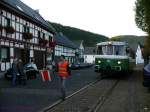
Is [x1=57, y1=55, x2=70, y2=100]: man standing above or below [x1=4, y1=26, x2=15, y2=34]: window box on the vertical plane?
below

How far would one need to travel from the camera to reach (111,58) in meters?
32.0

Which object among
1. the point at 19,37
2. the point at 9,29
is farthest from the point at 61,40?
the point at 9,29

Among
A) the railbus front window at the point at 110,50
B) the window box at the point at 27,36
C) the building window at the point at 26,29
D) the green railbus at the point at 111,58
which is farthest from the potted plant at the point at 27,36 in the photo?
the railbus front window at the point at 110,50

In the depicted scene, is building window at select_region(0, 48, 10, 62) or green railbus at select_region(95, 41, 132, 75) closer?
green railbus at select_region(95, 41, 132, 75)

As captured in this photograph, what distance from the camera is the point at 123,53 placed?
32.5 meters

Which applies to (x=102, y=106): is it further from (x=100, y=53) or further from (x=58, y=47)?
(x=58, y=47)

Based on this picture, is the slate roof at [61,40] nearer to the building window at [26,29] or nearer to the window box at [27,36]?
the building window at [26,29]

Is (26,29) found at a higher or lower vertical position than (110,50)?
higher

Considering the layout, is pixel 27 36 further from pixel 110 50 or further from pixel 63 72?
pixel 63 72

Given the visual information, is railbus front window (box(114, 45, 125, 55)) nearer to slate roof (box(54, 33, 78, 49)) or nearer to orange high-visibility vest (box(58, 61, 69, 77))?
orange high-visibility vest (box(58, 61, 69, 77))

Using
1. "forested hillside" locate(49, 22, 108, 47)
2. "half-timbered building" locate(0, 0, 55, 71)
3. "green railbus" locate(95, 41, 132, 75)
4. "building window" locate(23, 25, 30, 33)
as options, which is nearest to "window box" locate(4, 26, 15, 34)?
"half-timbered building" locate(0, 0, 55, 71)

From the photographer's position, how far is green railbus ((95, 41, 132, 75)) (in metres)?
31.9

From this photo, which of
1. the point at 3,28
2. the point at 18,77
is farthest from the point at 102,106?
the point at 3,28

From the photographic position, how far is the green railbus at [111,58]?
31906 mm
